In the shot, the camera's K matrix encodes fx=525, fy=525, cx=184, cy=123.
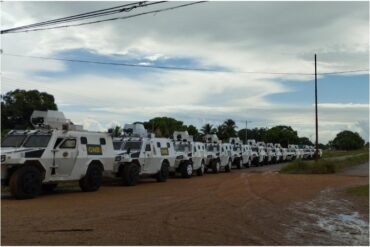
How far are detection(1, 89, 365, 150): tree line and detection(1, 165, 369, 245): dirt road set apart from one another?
5.13m

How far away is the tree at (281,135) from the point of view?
4259 inches

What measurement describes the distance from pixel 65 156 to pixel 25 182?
206 cm

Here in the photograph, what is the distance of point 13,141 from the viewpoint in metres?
15.8

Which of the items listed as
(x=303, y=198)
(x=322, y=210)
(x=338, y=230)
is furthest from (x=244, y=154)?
(x=338, y=230)

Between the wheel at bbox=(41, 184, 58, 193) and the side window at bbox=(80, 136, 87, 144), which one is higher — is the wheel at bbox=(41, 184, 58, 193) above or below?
below

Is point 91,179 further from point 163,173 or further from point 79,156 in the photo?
point 163,173

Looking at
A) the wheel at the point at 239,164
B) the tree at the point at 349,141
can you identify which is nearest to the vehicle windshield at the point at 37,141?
the wheel at the point at 239,164

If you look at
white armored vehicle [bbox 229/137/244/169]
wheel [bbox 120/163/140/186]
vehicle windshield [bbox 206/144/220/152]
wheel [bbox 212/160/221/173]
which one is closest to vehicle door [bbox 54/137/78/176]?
wheel [bbox 120/163/140/186]

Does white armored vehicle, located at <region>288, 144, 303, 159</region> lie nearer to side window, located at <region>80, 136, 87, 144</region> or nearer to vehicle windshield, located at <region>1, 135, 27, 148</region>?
side window, located at <region>80, 136, 87, 144</region>

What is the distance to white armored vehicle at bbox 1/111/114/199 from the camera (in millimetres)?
14398

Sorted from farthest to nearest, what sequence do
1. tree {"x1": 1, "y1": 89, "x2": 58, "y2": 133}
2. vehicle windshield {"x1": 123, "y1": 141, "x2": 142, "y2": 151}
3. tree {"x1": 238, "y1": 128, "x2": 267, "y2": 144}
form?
1. tree {"x1": 238, "y1": 128, "x2": 267, "y2": 144}
2. tree {"x1": 1, "y1": 89, "x2": 58, "y2": 133}
3. vehicle windshield {"x1": 123, "y1": 141, "x2": 142, "y2": 151}

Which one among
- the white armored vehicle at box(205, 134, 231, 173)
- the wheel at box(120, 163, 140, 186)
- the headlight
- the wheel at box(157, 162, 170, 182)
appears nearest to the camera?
the wheel at box(120, 163, 140, 186)

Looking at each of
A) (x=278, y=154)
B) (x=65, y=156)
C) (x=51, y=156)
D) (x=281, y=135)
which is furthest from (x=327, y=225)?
(x=281, y=135)

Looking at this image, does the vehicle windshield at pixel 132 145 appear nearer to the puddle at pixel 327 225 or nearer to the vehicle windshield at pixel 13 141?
the vehicle windshield at pixel 13 141
